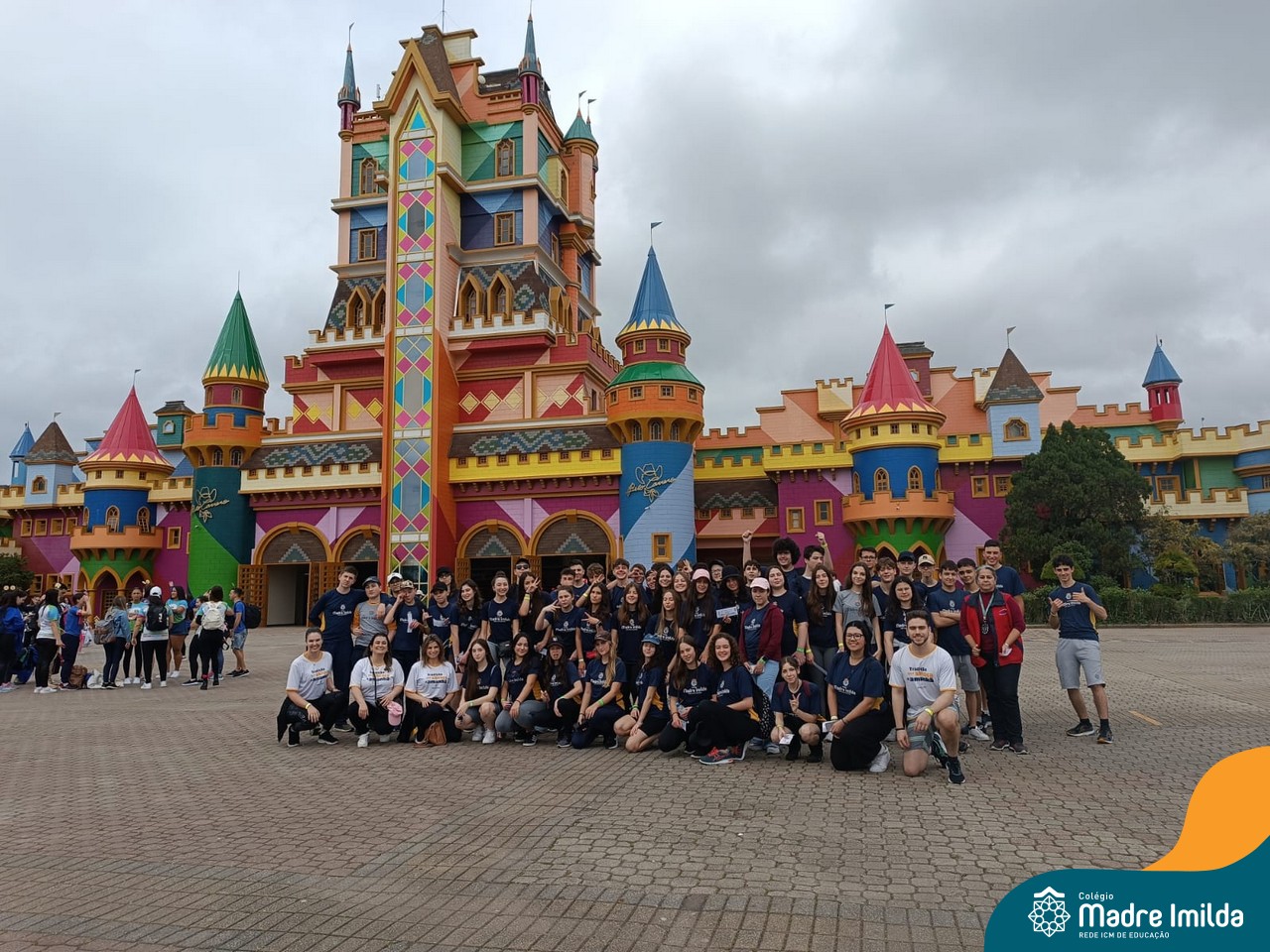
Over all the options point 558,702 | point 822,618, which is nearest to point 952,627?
point 822,618

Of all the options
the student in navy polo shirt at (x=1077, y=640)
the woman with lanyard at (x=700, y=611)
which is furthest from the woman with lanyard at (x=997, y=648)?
the woman with lanyard at (x=700, y=611)

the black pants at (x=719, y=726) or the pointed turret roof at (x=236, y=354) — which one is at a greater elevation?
the pointed turret roof at (x=236, y=354)

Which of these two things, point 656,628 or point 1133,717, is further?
point 1133,717

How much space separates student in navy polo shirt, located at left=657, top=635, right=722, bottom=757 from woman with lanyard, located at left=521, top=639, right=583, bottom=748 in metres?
1.26

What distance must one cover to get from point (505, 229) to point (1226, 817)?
3621 cm

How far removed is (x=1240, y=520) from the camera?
3191cm

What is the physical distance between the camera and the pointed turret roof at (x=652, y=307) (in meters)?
32.6

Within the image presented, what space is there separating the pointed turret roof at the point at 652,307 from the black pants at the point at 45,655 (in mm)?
21833

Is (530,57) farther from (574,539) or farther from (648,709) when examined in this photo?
(648,709)

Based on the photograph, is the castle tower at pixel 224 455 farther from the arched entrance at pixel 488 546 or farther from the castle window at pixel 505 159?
the castle window at pixel 505 159

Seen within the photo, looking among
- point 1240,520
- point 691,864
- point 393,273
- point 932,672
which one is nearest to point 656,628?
point 932,672

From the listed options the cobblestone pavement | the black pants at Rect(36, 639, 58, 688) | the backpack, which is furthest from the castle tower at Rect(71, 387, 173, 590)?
the cobblestone pavement

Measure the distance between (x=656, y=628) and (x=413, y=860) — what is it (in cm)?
452

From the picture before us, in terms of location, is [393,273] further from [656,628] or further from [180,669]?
[656,628]
